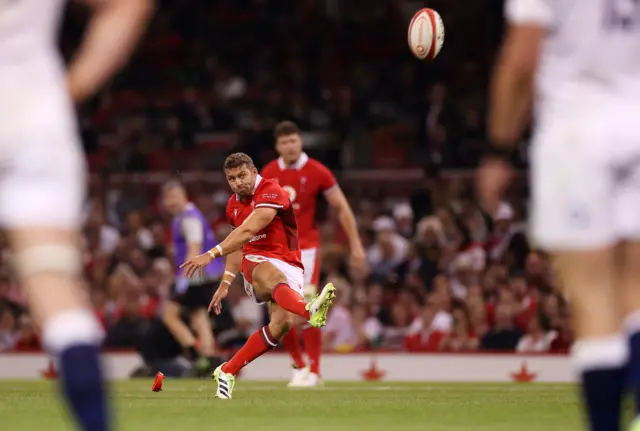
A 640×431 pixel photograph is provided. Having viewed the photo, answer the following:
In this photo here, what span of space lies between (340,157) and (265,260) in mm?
10810

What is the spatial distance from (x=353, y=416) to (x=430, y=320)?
892cm

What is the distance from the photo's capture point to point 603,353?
5.30 m

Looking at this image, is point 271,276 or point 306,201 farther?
point 306,201

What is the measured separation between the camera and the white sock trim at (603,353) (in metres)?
5.29

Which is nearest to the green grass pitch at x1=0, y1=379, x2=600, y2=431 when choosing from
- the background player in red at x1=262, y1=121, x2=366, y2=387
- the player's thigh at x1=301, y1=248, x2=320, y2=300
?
the background player in red at x1=262, y1=121, x2=366, y2=387

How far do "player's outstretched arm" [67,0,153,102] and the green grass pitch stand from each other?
3804 mm

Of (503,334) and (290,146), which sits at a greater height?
(290,146)

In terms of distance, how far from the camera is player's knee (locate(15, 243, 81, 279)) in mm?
5074

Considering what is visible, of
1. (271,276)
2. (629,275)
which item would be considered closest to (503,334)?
(271,276)

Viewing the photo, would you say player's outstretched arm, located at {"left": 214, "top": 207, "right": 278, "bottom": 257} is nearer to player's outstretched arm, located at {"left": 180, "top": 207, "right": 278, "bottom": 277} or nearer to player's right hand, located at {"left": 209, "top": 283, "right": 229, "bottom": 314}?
player's outstretched arm, located at {"left": 180, "top": 207, "right": 278, "bottom": 277}

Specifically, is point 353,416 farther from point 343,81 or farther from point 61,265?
point 343,81

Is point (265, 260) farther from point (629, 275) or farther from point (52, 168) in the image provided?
point (52, 168)

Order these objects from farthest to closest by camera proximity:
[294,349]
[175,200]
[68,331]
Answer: [175,200], [294,349], [68,331]

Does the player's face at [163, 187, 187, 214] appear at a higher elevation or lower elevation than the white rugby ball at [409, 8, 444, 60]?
lower
